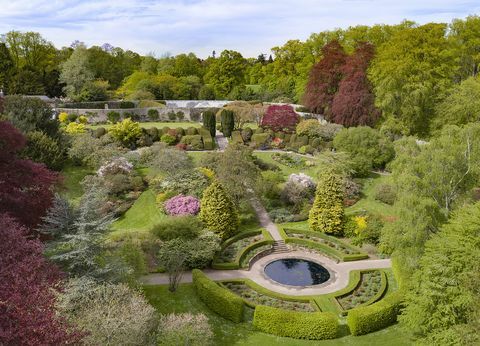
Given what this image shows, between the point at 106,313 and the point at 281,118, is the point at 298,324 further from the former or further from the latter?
the point at 281,118

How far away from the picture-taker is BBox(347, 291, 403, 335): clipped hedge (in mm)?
17578

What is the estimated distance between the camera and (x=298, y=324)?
17281 millimetres

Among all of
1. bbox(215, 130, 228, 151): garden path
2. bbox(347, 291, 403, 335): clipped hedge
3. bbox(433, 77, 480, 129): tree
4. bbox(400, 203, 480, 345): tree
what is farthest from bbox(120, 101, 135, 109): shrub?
bbox(400, 203, 480, 345): tree

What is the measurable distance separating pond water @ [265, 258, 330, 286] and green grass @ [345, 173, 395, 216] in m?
7.05

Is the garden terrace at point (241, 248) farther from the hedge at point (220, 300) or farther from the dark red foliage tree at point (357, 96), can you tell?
the dark red foliage tree at point (357, 96)

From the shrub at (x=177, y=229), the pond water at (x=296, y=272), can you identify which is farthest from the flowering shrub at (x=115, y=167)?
the pond water at (x=296, y=272)

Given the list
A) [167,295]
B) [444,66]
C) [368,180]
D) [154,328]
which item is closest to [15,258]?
[154,328]

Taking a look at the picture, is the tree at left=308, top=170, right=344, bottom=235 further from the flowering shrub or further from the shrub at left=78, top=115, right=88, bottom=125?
the shrub at left=78, top=115, right=88, bottom=125

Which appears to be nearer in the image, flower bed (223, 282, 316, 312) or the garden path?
flower bed (223, 282, 316, 312)

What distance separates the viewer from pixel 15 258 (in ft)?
39.8

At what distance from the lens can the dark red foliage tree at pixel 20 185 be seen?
1580 cm

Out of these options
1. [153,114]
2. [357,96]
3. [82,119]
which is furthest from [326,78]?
[82,119]

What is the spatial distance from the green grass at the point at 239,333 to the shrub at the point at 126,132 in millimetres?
23960

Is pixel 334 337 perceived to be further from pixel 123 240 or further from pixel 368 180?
pixel 368 180
